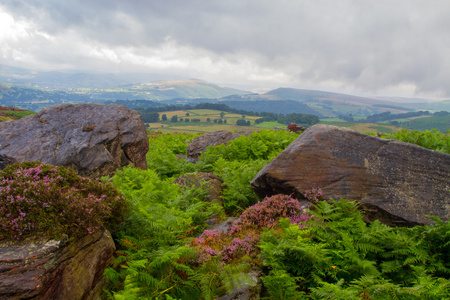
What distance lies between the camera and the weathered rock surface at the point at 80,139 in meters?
9.45

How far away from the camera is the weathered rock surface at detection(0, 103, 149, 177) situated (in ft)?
31.0

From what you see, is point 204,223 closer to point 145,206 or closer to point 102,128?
point 145,206

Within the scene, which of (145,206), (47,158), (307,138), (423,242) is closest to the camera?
(423,242)

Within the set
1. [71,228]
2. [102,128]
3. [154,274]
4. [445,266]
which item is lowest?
[154,274]

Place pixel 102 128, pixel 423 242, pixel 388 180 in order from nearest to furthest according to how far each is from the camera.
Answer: pixel 423 242 → pixel 388 180 → pixel 102 128

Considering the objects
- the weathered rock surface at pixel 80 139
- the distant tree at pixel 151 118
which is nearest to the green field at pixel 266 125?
the distant tree at pixel 151 118

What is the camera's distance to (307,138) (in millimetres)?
7930

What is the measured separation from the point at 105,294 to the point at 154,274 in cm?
87

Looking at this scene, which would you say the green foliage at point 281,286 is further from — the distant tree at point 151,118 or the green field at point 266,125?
the distant tree at point 151,118

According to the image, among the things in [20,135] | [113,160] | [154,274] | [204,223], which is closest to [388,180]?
[204,223]

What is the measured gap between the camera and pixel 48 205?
156 inches

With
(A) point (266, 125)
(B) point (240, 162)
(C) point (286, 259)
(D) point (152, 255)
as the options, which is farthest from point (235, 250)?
(A) point (266, 125)

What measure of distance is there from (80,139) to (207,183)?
608 cm

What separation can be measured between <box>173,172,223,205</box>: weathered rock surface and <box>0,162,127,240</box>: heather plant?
4.00 metres
